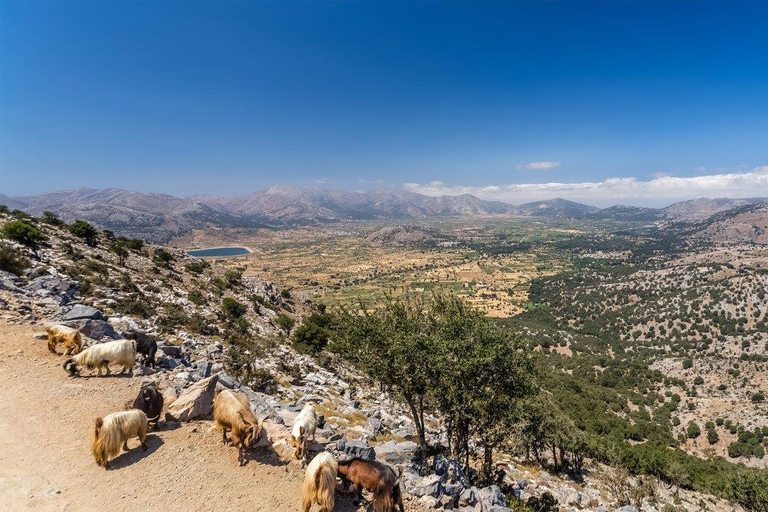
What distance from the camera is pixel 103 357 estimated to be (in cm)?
1328

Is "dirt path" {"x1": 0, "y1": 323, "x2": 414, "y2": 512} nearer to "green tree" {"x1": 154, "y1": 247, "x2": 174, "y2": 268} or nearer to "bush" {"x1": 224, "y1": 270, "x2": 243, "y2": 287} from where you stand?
"green tree" {"x1": 154, "y1": 247, "x2": 174, "y2": 268}

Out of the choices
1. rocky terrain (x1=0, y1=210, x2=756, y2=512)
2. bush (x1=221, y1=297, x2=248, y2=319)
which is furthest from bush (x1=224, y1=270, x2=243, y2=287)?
bush (x1=221, y1=297, x2=248, y2=319)

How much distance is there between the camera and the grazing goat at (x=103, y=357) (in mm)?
13109

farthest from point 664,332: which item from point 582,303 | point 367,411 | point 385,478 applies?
point 385,478

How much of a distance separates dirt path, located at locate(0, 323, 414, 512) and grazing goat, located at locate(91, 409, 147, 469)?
41 cm

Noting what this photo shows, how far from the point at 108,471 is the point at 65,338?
848 centimetres

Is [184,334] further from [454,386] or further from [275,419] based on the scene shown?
[454,386]

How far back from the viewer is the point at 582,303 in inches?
5448

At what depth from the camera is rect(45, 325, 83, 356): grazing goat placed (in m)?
14.1

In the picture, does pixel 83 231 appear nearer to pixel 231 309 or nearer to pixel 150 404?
pixel 231 309

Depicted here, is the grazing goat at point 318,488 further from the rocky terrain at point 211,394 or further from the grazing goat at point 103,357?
the grazing goat at point 103,357

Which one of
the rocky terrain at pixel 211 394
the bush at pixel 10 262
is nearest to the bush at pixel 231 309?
the rocky terrain at pixel 211 394

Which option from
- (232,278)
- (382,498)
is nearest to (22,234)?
(232,278)

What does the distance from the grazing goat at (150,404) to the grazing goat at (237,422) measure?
201cm
